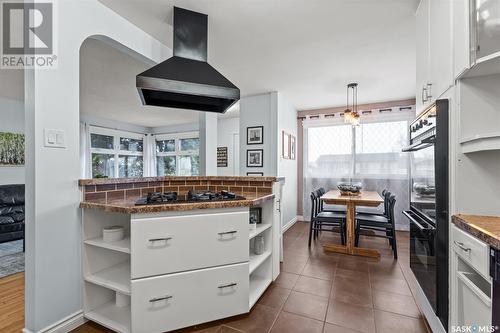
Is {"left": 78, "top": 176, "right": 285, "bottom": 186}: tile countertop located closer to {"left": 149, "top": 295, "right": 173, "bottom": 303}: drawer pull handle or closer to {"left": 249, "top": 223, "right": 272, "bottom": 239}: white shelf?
{"left": 249, "top": 223, "right": 272, "bottom": 239}: white shelf

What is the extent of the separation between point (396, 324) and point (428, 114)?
149 cm

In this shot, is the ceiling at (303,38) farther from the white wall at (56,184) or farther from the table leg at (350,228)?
the table leg at (350,228)

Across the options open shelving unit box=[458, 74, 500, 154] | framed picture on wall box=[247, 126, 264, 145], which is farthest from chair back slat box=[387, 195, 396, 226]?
framed picture on wall box=[247, 126, 264, 145]

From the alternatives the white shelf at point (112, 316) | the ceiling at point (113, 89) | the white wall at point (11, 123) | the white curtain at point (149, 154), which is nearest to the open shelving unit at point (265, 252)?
the white shelf at point (112, 316)

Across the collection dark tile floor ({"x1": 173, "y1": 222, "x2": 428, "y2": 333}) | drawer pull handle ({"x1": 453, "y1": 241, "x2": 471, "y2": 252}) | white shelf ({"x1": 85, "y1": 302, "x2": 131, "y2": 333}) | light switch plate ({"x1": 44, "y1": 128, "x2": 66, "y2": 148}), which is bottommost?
dark tile floor ({"x1": 173, "y1": 222, "x2": 428, "y2": 333})

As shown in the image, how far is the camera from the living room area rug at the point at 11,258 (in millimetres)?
2570

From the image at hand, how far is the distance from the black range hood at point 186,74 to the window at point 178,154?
16.0ft

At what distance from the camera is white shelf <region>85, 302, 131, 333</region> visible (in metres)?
1.56

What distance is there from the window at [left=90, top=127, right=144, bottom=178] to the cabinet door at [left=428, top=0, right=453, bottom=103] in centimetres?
644

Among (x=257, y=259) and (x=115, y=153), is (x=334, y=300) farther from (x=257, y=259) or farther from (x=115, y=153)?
(x=115, y=153)

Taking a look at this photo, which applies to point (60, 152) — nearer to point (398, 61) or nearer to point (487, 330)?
point (487, 330)

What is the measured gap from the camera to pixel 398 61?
2.80m

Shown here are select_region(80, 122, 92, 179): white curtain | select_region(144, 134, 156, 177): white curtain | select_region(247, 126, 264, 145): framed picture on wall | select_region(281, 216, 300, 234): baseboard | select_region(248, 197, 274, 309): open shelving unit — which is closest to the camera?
select_region(248, 197, 274, 309): open shelving unit


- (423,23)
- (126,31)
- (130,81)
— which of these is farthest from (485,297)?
(130,81)
